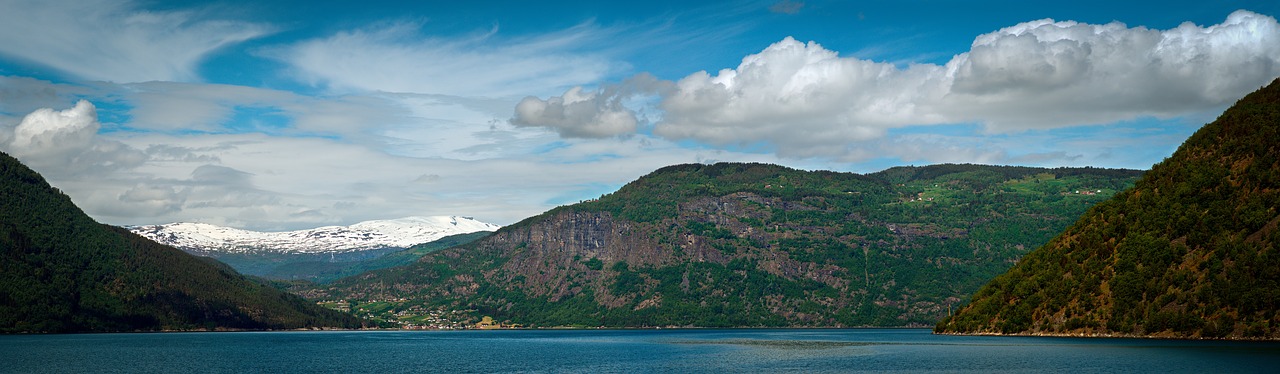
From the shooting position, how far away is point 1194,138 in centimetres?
19575

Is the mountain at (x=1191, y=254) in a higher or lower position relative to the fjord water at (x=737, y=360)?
higher

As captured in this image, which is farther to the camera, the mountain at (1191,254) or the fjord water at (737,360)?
the mountain at (1191,254)

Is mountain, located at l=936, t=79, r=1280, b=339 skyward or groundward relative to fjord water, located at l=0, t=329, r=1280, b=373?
skyward

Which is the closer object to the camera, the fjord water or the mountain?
the fjord water

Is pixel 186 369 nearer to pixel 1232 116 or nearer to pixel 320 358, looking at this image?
pixel 320 358

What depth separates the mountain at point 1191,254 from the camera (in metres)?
151

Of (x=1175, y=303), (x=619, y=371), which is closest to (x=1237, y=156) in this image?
(x=1175, y=303)

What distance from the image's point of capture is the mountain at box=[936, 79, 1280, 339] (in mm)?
151000

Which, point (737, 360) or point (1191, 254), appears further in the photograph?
point (1191, 254)

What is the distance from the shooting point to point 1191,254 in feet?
546

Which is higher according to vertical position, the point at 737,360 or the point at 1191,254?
the point at 1191,254

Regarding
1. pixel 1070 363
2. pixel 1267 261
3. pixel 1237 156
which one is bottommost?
pixel 1070 363

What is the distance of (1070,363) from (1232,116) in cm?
9268

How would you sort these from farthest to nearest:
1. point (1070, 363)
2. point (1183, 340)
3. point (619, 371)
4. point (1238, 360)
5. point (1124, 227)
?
point (1124, 227) → point (1183, 340) → point (619, 371) → point (1070, 363) → point (1238, 360)
